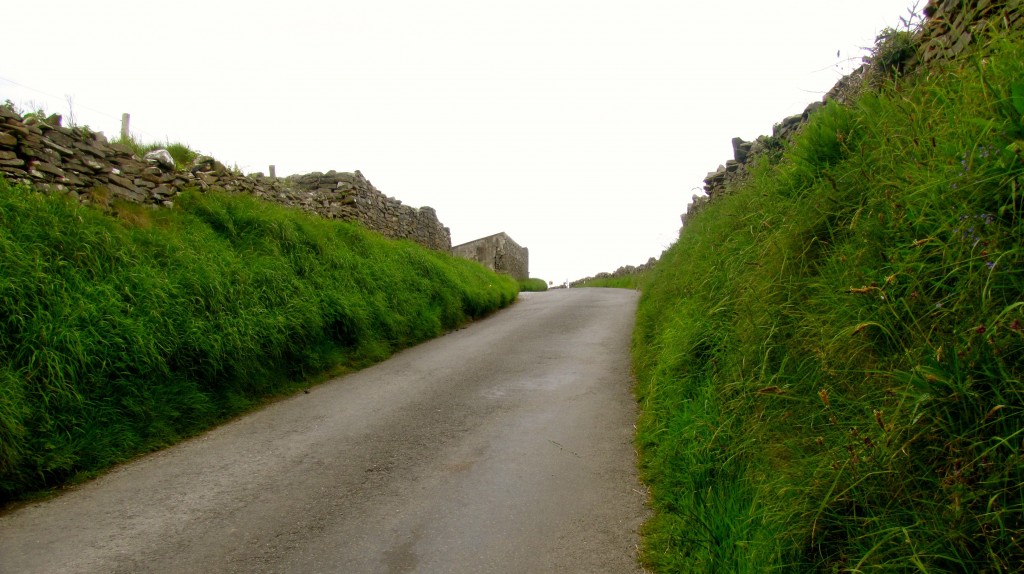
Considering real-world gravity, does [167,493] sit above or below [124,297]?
below

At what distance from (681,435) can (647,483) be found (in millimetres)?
511

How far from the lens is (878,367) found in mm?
2531

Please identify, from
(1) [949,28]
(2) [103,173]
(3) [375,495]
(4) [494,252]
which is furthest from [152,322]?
(4) [494,252]

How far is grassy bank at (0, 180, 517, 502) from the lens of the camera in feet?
15.6

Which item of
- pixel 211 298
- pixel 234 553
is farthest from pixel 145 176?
pixel 234 553

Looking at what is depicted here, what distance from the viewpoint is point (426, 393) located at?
721 cm

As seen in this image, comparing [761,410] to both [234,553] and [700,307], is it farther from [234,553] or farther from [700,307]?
[234,553]

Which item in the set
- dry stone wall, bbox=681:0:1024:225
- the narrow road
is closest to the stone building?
the narrow road

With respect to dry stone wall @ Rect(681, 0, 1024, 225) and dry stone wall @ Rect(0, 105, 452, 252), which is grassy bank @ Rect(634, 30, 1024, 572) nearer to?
dry stone wall @ Rect(681, 0, 1024, 225)

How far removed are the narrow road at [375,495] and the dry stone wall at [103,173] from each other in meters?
3.87

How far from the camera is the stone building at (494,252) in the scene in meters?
25.6

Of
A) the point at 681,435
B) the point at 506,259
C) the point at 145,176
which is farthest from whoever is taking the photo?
the point at 506,259

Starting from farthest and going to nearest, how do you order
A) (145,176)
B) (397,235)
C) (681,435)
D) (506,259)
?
(506,259) → (397,235) → (145,176) → (681,435)

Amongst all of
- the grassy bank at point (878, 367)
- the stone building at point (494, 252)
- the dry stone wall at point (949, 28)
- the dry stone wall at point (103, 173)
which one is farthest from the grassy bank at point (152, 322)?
the stone building at point (494, 252)
